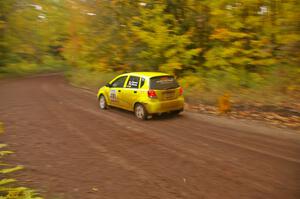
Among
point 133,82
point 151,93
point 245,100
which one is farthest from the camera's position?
point 245,100

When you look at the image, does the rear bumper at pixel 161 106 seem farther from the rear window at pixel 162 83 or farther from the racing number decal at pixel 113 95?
the racing number decal at pixel 113 95

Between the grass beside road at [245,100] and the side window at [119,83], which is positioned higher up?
the side window at [119,83]

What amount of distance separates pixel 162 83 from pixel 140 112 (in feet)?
4.32

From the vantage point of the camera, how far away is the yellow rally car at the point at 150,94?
34.9 feet

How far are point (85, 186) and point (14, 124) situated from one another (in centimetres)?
634

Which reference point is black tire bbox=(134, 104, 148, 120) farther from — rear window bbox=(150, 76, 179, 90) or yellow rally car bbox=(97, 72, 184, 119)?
rear window bbox=(150, 76, 179, 90)

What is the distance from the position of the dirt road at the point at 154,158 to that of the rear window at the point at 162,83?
1187 millimetres

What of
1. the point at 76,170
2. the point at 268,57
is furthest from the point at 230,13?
the point at 76,170

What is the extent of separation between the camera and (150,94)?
1059 cm

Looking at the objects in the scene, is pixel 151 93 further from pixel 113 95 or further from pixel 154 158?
pixel 154 158

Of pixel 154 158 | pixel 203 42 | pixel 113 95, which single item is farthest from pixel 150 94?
pixel 203 42

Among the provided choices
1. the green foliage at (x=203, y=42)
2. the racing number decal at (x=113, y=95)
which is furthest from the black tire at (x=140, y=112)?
the green foliage at (x=203, y=42)

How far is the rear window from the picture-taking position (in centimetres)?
1073

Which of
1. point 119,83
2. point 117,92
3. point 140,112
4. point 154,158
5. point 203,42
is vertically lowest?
point 154,158
